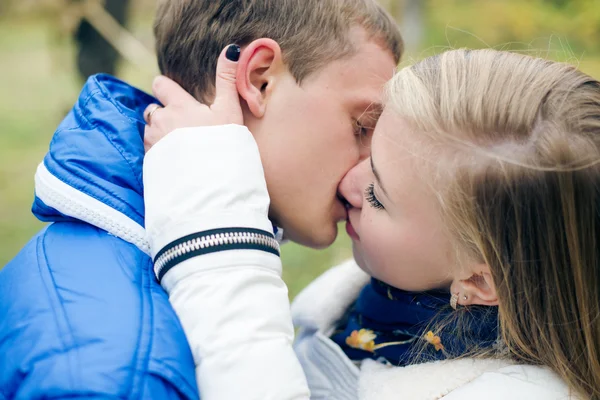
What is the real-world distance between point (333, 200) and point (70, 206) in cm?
73

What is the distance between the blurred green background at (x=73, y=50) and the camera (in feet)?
16.0

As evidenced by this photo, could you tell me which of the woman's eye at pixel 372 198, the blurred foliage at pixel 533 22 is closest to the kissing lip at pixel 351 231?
the woman's eye at pixel 372 198

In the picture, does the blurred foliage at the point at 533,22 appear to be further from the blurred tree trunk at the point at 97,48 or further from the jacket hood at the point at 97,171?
the jacket hood at the point at 97,171

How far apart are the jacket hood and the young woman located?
0.08m

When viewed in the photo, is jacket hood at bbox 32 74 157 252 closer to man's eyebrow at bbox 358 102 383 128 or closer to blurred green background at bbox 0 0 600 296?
man's eyebrow at bbox 358 102 383 128

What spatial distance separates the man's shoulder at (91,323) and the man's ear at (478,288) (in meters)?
0.68

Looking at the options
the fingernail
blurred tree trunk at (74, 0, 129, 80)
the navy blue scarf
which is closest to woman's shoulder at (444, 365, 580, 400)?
the navy blue scarf

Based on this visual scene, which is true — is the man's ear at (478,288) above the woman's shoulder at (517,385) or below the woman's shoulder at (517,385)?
above

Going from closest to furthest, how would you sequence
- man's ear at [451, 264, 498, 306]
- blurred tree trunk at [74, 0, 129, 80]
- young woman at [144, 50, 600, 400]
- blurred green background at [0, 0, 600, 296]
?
young woman at [144, 50, 600, 400] < man's ear at [451, 264, 498, 306] < blurred green background at [0, 0, 600, 296] < blurred tree trunk at [74, 0, 129, 80]

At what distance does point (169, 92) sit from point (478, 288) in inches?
39.5

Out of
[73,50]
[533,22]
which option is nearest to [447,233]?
[73,50]

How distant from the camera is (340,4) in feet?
6.49

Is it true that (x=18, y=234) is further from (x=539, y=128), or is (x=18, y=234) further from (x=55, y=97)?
(x=55, y=97)

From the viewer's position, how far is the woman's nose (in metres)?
1.83
